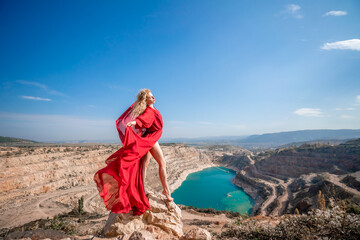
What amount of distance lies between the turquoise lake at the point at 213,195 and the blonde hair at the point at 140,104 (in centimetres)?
3082

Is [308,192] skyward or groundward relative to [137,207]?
groundward

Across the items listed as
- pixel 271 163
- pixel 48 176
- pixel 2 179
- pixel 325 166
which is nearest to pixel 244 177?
pixel 271 163

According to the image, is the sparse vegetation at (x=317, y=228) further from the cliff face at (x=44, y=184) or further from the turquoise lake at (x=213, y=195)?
the turquoise lake at (x=213, y=195)

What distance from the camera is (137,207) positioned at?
12.6 ft

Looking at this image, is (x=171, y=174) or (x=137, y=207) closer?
(x=137, y=207)

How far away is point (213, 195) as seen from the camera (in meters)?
41.7

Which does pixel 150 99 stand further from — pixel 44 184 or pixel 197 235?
pixel 44 184

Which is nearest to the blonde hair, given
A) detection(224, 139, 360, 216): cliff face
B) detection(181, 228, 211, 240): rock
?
detection(181, 228, 211, 240): rock

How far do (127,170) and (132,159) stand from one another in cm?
24

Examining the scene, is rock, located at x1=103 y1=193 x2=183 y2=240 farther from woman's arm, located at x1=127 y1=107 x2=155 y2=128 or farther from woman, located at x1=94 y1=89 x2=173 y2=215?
woman's arm, located at x1=127 y1=107 x2=155 y2=128

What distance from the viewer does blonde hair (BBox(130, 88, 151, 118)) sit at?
3790 mm

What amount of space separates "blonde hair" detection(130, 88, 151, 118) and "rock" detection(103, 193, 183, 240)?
2291 millimetres

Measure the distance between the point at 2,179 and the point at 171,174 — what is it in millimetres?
36449

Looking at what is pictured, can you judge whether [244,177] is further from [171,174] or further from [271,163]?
[171,174]
